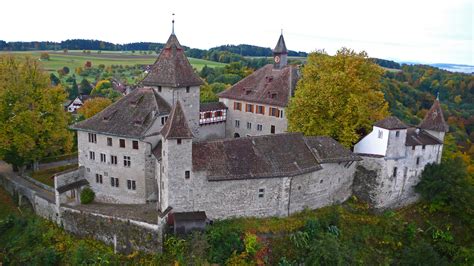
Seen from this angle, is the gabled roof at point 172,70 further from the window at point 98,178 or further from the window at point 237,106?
the window at point 237,106

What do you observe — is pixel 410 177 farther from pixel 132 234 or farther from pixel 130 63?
pixel 130 63

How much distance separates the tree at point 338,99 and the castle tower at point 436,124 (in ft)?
14.4

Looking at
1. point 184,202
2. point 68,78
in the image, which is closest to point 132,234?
point 184,202

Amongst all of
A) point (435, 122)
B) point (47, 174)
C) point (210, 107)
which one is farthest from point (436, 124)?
point (47, 174)

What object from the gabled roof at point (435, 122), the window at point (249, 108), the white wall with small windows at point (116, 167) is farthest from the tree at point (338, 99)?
the white wall with small windows at point (116, 167)

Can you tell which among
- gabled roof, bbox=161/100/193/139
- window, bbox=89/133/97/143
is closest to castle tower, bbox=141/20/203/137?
window, bbox=89/133/97/143

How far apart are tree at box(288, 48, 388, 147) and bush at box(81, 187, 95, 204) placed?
67.1 feet

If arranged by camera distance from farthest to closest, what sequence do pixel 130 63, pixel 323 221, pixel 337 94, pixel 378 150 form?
pixel 130 63 < pixel 337 94 < pixel 378 150 < pixel 323 221

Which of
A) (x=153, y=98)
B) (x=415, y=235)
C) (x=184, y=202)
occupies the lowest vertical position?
(x=415, y=235)

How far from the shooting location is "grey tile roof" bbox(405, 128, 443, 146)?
4038cm

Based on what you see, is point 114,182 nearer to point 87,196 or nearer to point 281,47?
point 87,196

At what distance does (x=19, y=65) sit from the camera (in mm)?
46875

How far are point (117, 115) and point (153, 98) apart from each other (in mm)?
3616

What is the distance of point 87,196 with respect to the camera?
40.2m
